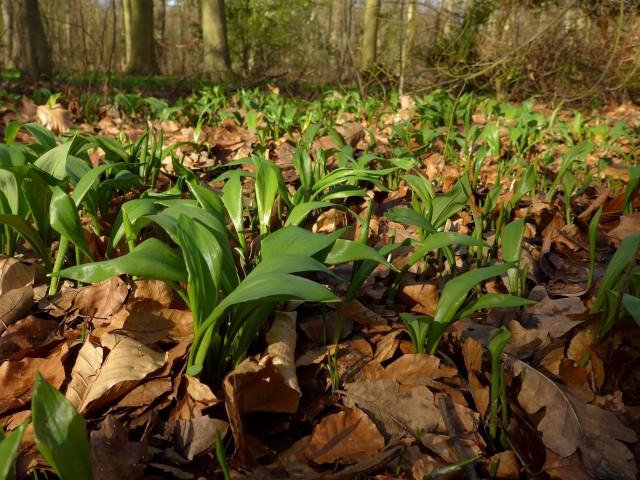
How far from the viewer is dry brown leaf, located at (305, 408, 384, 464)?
1020mm

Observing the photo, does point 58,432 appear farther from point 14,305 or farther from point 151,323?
point 14,305

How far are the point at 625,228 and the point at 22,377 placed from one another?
6.99 feet

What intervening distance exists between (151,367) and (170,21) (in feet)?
102

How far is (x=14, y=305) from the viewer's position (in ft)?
4.49

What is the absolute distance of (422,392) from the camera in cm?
116

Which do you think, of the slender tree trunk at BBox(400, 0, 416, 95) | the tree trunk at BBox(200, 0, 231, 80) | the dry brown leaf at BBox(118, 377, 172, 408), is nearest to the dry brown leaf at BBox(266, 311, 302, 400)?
the dry brown leaf at BBox(118, 377, 172, 408)

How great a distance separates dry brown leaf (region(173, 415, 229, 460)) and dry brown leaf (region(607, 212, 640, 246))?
70.6 inches

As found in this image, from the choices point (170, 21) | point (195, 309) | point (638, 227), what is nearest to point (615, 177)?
point (638, 227)

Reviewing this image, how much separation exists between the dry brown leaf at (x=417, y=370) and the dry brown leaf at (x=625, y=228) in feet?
4.29

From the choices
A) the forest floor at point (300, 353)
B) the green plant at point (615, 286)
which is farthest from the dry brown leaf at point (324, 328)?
the green plant at point (615, 286)

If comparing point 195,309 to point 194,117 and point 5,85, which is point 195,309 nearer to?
point 194,117

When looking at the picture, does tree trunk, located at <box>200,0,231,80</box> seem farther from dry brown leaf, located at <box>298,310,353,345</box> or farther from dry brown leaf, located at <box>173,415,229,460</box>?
dry brown leaf, located at <box>173,415,229,460</box>

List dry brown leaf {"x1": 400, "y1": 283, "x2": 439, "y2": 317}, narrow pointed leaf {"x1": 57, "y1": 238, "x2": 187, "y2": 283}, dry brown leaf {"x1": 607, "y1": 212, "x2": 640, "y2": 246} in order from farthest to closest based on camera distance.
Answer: dry brown leaf {"x1": 607, "y1": 212, "x2": 640, "y2": 246} → dry brown leaf {"x1": 400, "y1": 283, "x2": 439, "y2": 317} → narrow pointed leaf {"x1": 57, "y1": 238, "x2": 187, "y2": 283}

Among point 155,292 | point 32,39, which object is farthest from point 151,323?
point 32,39
